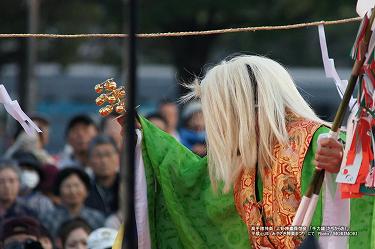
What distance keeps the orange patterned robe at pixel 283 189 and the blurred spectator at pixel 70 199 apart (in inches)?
113

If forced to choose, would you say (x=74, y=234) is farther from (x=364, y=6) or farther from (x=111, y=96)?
(x=364, y=6)

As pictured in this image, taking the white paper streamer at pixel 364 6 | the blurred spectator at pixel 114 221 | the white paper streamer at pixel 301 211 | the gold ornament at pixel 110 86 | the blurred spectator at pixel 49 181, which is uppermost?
the white paper streamer at pixel 364 6

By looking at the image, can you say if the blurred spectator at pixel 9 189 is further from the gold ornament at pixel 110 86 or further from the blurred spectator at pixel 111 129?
the gold ornament at pixel 110 86

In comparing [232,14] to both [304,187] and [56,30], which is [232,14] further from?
[304,187]

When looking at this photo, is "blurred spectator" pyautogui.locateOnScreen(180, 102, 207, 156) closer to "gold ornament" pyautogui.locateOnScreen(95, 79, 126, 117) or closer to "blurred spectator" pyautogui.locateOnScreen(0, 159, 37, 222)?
"blurred spectator" pyautogui.locateOnScreen(0, 159, 37, 222)

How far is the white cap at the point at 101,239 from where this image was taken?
5776mm

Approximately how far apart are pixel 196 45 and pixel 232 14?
1557 mm

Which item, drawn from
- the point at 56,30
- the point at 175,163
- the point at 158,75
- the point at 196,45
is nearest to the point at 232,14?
the point at 196,45

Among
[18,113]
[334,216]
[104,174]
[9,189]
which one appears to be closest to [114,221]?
[9,189]

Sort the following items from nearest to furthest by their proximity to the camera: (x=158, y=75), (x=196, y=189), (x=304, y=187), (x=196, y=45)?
(x=304, y=187) < (x=196, y=189) < (x=196, y=45) < (x=158, y=75)

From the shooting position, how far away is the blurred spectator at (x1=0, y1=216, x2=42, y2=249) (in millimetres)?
6016

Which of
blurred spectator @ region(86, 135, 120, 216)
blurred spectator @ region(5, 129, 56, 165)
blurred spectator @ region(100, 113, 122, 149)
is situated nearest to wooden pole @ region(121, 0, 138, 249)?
blurred spectator @ region(86, 135, 120, 216)

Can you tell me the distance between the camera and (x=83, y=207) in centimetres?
745

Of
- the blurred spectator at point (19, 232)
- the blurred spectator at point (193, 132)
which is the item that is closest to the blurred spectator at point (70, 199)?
the blurred spectator at point (19, 232)
